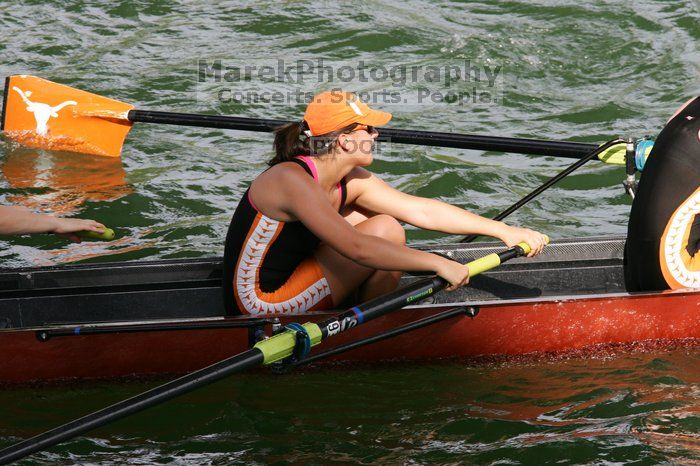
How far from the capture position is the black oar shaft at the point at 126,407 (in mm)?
3195

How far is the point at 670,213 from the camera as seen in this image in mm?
4449

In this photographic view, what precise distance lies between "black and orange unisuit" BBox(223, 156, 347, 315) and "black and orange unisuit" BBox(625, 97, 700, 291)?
4.28 feet

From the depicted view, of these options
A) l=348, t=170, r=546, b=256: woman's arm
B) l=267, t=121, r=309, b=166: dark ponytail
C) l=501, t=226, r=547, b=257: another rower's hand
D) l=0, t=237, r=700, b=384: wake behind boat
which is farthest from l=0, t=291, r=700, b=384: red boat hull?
l=267, t=121, r=309, b=166: dark ponytail

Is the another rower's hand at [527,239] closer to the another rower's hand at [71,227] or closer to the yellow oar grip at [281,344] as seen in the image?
the yellow oar grip at [281,344]

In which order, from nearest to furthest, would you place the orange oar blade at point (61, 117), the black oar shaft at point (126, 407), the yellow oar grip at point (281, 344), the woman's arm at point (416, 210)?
the black oar shaft at point (126, 407) → the yellow oar grip at point (281, 344) → the woman's arm at point (416, 210) → the orange oar blade at point (61, 117)

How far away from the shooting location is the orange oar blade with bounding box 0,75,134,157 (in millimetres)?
7078

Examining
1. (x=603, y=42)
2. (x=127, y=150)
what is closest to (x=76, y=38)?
(x=127, y=150)

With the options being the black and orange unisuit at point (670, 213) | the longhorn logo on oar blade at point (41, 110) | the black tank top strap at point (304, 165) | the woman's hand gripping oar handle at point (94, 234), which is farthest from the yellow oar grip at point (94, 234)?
the longhorn logo on oar blade at point (41, 110)

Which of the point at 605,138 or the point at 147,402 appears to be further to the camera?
the point at 605,138

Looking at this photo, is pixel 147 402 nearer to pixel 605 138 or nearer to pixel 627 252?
pixel 627 252

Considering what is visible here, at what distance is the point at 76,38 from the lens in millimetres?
9930

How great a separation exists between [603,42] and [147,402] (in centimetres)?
745

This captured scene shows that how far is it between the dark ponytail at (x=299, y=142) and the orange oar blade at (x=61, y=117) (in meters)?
2.95

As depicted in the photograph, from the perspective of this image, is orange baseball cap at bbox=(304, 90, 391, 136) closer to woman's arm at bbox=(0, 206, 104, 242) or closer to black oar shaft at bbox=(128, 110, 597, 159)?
woman's arm at bbox=(0, 206, 104, 242)
